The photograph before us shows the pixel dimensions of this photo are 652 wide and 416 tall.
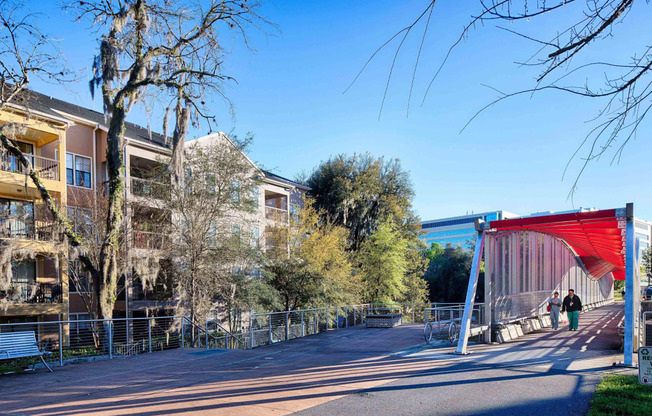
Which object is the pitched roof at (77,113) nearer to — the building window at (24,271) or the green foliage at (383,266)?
the building window at (24,271)

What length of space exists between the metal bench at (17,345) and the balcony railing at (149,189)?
12.0 metres

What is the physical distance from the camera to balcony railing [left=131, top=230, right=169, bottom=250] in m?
21.0

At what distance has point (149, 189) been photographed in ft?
73.5

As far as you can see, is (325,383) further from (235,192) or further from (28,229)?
(28,229)

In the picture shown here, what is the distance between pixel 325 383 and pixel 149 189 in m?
16.2

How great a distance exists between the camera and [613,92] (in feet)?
9.73

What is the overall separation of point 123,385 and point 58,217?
29.2 feet

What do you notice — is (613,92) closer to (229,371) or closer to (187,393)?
(187,393)

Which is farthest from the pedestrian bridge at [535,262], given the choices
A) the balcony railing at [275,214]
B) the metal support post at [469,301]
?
the balcony railing at [275,214]

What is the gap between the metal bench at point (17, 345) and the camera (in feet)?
31.0

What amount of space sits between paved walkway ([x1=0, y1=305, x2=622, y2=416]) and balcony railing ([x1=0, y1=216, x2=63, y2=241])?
10.2 meters

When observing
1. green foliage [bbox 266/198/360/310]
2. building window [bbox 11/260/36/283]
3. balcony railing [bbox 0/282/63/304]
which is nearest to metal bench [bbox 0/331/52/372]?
balcony railing [bbox 0/282/63/304]

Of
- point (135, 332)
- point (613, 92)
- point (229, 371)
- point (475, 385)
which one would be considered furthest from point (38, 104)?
point (613, 92)

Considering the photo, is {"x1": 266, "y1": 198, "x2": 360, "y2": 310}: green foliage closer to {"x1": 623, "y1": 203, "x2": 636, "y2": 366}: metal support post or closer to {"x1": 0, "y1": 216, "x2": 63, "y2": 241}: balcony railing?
{"x1": 0, "y1": 216, "x2": 63, "y2": 241}: balcony railing
